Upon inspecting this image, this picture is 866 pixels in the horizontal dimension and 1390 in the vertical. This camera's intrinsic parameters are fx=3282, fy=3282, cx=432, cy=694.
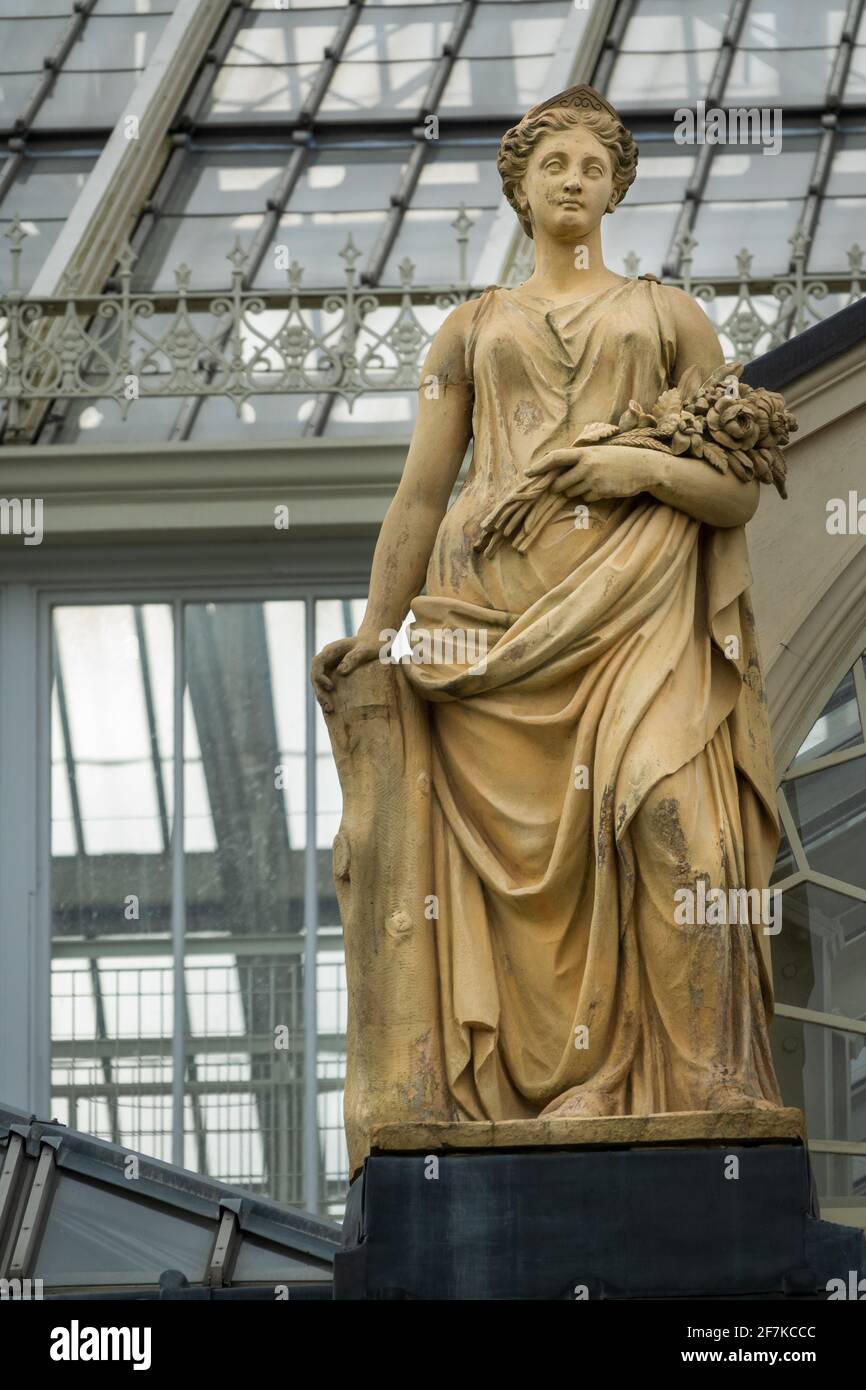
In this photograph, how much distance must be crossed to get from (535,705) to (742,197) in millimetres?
8252

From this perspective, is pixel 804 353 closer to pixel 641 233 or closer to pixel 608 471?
pixel 608 471

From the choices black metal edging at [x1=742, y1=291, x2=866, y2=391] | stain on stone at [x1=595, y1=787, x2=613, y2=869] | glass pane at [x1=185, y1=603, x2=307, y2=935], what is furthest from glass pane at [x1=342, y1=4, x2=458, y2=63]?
stain on stone at [x1=595, y1=787, x2=613, y2=869]

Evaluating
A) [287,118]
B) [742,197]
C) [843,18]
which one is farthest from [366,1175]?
[843,18]

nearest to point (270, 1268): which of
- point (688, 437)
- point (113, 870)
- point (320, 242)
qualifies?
point (113, 870)

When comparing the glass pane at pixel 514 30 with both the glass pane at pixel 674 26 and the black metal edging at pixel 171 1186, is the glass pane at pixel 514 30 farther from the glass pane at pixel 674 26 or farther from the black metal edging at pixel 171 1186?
the black metal edging at pixel 171 1186

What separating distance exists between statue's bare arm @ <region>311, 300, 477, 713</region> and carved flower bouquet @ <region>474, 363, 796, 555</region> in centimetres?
34

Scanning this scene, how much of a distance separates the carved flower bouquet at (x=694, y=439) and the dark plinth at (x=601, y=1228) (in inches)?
67.7

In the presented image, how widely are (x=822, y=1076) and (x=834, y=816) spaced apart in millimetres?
983

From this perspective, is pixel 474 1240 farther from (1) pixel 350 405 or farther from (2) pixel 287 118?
(2) pixel 287 118

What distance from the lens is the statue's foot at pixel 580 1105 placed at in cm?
838

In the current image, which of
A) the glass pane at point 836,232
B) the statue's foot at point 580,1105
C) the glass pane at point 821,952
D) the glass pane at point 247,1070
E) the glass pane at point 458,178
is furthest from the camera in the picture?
the glass pane at point 458,178

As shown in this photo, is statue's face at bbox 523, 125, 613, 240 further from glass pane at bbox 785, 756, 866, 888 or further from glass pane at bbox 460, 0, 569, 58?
glass pane at bbox 460, 0, 569, 58

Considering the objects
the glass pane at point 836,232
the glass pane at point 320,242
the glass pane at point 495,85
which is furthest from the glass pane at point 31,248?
the glass pane at point 836,232

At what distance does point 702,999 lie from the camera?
27.6 feet
